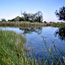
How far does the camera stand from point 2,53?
364 cm

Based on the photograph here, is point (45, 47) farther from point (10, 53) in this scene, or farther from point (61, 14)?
point (61, 14)

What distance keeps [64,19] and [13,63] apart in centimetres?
4860

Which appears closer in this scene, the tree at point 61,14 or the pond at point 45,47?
the pond at point 45,47

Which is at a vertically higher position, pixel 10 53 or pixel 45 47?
pixel 10 53

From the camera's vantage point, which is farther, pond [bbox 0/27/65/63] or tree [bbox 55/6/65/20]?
tree [bbox 55/6/65/20]

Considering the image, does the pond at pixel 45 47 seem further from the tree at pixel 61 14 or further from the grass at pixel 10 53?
the tree at pixel 61 14

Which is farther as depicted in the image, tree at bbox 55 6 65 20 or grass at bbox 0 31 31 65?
tree at bbox 55 6 65 20

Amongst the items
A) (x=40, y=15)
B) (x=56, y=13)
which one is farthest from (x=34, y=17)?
(x=56, y=13)

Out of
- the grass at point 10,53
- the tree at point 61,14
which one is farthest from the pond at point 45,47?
the tree at point 61,14

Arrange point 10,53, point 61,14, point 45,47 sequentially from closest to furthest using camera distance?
1. point 10,53
2. point 45,47
3. point 61,14

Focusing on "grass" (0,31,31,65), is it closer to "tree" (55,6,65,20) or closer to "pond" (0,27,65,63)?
"pond" (0,27,65,63)

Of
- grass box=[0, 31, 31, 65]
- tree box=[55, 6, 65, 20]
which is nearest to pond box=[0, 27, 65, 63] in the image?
grass box=[0, 31, 31, 65]

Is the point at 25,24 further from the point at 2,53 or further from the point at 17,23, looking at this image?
the point at 2,53

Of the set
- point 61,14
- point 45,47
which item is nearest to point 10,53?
point 45,47
